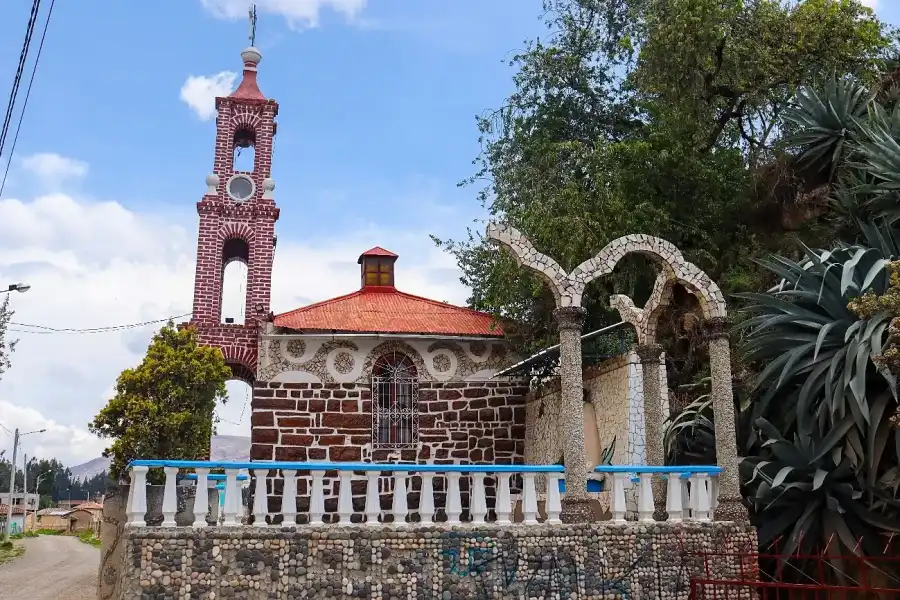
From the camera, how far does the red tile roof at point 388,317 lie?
14.3m

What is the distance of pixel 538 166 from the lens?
1605 cm

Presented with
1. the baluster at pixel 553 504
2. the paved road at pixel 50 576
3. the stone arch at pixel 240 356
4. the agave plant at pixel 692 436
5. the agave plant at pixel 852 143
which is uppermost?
the agave plant at pixel 852 143

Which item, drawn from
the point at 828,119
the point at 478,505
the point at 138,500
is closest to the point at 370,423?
the point at 478,505

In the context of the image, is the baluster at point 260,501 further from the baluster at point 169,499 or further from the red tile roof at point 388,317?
the red tile roof at point 388,317

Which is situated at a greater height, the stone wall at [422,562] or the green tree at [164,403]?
the green tree at [164,403]

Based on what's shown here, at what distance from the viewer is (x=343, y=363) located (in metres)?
14.3

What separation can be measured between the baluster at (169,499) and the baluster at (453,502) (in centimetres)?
266

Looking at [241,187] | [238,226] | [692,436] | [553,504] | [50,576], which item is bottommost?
[50,576]

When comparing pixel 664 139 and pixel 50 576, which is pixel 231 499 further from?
pixel 50 576

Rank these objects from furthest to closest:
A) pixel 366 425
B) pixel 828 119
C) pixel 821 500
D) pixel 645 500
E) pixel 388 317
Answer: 1. pixel 388 317
2. pixel 366 425
3. pixel 828 119
4. pixel 821 500
5. pixel 645 500

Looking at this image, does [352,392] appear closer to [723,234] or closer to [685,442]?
[685,442]

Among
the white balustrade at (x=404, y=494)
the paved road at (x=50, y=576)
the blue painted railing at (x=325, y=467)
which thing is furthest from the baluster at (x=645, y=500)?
the paved road at (x=50, y=576)

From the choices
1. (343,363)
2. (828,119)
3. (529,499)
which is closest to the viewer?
(529,499)

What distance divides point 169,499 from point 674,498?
5289 mm
